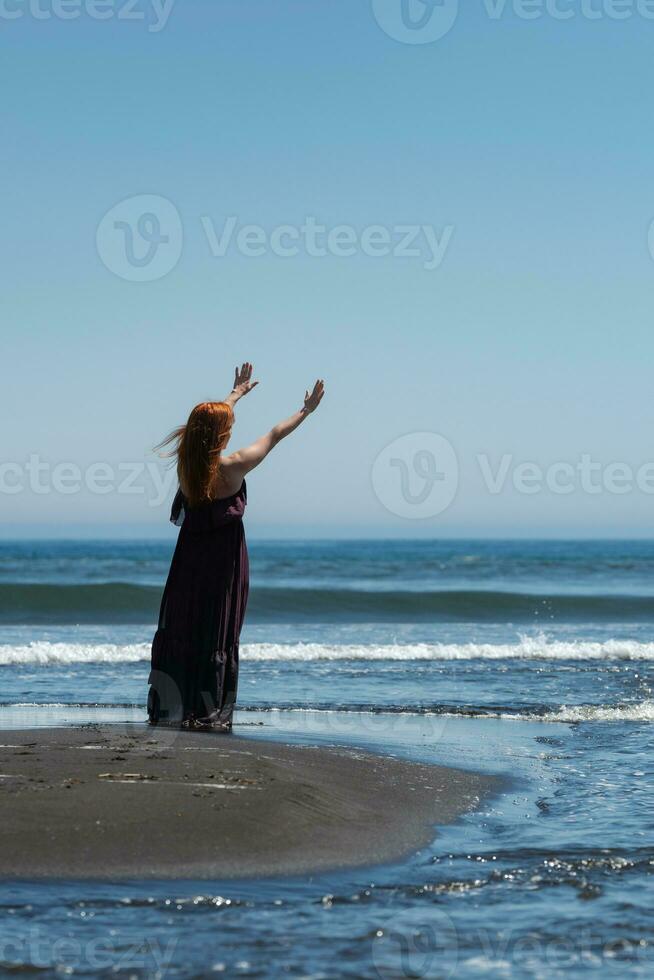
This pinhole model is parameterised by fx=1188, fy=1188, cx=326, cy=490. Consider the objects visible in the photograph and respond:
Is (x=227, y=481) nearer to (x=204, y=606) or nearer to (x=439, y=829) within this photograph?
(x=204, y=606)

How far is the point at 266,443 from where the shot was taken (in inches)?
261

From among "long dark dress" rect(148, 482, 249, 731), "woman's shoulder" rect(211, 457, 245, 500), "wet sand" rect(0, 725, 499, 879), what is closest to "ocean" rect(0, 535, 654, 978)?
"wet sand" rect(0, 725, 499, 879)

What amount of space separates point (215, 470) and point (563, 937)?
3.36m

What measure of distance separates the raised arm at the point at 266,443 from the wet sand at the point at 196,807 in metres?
1.52

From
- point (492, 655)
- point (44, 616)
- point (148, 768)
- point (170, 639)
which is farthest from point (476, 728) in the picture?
point (44, 616)

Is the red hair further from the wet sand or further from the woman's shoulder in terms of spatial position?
the wet sand

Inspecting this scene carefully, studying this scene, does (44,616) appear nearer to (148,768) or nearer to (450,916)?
(148,768)

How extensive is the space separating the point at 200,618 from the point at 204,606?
0.08m

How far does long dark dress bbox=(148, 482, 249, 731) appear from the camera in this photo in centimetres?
691

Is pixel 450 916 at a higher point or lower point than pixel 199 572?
lower

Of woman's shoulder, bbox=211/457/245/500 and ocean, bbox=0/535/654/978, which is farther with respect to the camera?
woman's shoulder, bbox=211/457/245/500

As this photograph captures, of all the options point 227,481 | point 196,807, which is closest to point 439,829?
point 196,807

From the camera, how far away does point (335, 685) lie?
1139 cm

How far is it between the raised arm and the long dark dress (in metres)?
0.27
